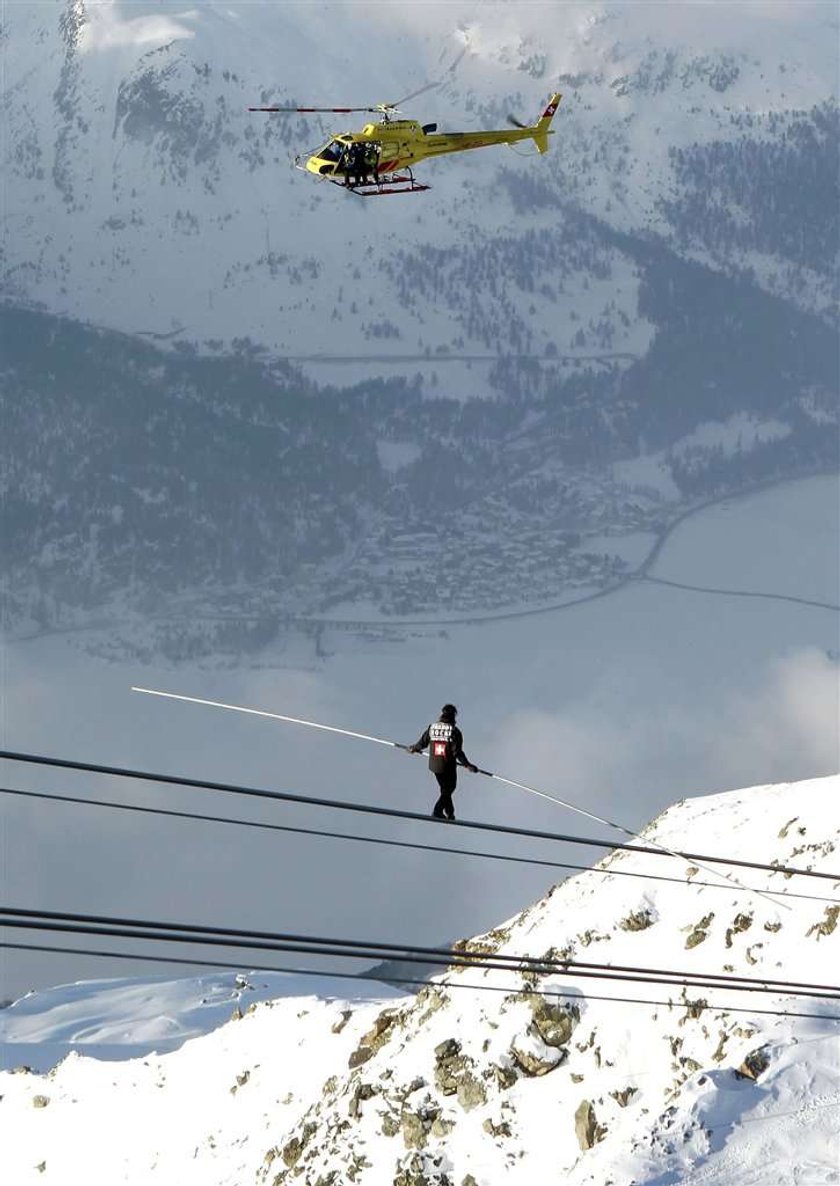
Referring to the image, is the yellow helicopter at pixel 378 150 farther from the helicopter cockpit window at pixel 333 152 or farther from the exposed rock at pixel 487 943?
the exposed rock at pixel 487 943

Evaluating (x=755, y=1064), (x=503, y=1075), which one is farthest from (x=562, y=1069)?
(x=755, y=1064)

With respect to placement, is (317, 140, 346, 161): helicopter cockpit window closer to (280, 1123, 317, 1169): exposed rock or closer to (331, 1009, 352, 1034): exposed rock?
(331, 1009, 352, 1034): exposed rock

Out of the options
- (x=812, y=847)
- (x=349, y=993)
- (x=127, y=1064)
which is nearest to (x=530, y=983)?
(x=812, y=847)

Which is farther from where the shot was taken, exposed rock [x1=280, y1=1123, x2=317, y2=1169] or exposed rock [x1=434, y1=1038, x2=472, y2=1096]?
exposed rock [x1=280, y1=1123, x2=317, y2=1169]

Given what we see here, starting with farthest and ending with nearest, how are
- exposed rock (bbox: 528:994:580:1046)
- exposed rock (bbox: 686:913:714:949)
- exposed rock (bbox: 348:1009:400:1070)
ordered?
exposed rock (bbox: 348:1009:400:1070)
exposed rock (bbox: 686:913:714:949)
exposed rock (bbox: 528:994:580:1046)

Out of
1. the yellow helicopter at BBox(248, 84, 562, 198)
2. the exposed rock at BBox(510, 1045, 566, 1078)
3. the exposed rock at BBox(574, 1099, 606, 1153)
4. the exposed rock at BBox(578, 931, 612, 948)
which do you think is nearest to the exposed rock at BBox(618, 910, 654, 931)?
the exposed rock at BBox(578, 931, 612, 948)

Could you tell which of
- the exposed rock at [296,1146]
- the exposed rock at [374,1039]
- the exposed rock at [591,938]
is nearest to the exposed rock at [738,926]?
the exposed rock at [591,938]
